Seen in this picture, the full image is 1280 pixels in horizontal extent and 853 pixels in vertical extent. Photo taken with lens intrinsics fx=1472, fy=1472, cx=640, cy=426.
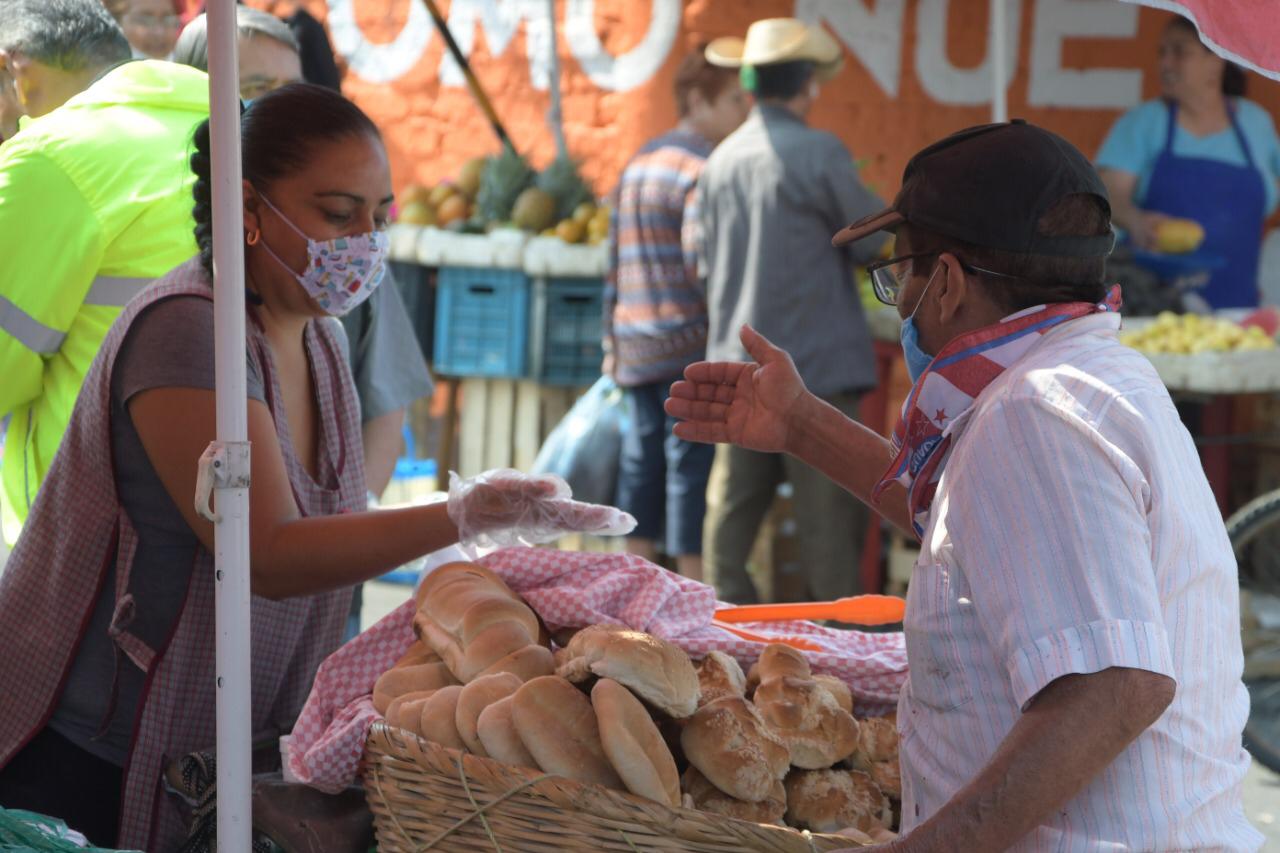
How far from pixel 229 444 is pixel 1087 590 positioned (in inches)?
42.1

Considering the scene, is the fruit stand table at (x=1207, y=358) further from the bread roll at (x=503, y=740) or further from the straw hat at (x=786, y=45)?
the bread roll at (x=503, y=740)

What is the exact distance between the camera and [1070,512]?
149 cm

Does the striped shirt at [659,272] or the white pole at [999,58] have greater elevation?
the white pole at [999,58]

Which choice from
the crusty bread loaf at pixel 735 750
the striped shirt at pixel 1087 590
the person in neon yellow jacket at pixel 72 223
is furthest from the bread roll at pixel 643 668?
the person in neon yellow jacket at pixel 72 223

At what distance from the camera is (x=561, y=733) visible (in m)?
1.89

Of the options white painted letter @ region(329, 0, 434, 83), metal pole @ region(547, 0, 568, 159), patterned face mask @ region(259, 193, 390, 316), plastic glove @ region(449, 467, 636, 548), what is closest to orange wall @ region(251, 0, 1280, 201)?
metal pole @ region(547, 0, 568, 159)

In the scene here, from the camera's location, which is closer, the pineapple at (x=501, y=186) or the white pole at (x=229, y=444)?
the white pole at (x=229, y=444)

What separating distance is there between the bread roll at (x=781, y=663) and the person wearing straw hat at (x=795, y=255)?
330 centimetres

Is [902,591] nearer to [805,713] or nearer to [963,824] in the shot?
[805,713]

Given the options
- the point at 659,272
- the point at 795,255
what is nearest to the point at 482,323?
the point at 659,272

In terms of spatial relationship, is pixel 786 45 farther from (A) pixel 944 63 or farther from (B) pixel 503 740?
(B) pixel 503 740

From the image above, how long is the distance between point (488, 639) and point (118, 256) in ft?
4.50

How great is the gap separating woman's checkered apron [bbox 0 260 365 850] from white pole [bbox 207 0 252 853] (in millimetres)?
334

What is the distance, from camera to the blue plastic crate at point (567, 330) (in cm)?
683
